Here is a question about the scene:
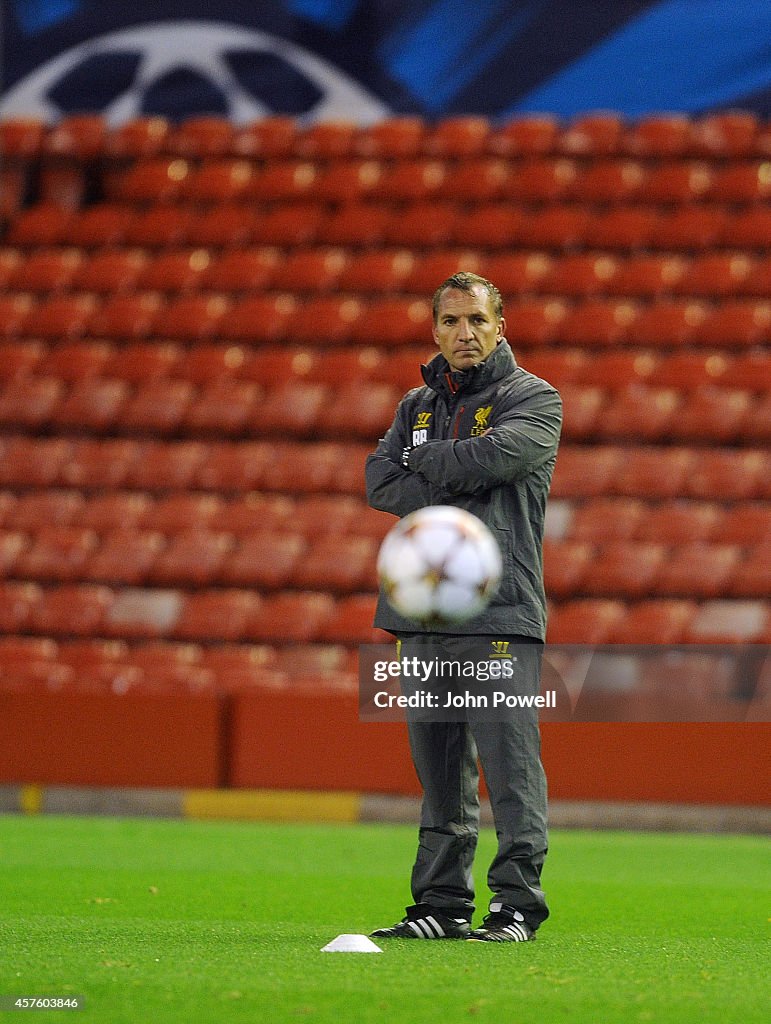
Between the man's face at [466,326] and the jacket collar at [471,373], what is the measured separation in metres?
0.03

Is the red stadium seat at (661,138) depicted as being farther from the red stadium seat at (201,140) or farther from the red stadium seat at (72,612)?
the red stadium seat at (72,612)

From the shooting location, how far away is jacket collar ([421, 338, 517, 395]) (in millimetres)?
4957

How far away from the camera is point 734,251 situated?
52.1 feet

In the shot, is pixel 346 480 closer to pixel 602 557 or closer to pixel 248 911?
pixel 602 557

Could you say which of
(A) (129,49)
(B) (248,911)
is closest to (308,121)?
(A) (129,49)

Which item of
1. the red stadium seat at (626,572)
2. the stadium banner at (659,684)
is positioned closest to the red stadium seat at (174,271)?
the red stadium seat at (626,572)

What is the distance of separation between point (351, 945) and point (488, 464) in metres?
1.37

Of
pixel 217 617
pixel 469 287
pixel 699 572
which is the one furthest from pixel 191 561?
pixel 469 287

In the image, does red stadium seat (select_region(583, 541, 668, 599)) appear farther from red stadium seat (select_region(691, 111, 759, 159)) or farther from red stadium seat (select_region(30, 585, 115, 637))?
red stadium seat (select_region(691, 111, 759, 159))

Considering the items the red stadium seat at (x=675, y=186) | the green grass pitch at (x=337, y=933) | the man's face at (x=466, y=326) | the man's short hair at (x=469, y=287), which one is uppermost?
the red stadium seat at (x=675, y=186)

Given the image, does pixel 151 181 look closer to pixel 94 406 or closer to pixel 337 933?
pixel 94 406

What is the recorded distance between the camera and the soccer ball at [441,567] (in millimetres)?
4555

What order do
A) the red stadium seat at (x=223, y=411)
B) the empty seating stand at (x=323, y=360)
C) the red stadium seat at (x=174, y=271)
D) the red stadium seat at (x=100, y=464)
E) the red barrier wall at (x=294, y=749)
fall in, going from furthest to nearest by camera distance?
the red stadium seat at (x=174, y=271)
the red stadium seat at (x=223, y=411)
the red stadium seat at (x=100, y=464)
the empty seating stand at (x=323, y=360)
the red barrier wall at (x=294, y=749)

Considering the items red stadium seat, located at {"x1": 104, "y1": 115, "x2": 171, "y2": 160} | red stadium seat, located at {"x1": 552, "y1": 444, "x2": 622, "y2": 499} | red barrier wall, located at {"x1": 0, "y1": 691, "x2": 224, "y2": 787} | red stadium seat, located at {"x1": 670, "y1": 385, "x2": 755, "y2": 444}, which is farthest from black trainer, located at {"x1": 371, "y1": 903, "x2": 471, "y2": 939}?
red stadium seat, located at {"x1": 104, "y1": 115, "x2": 171, "y2": 160}
